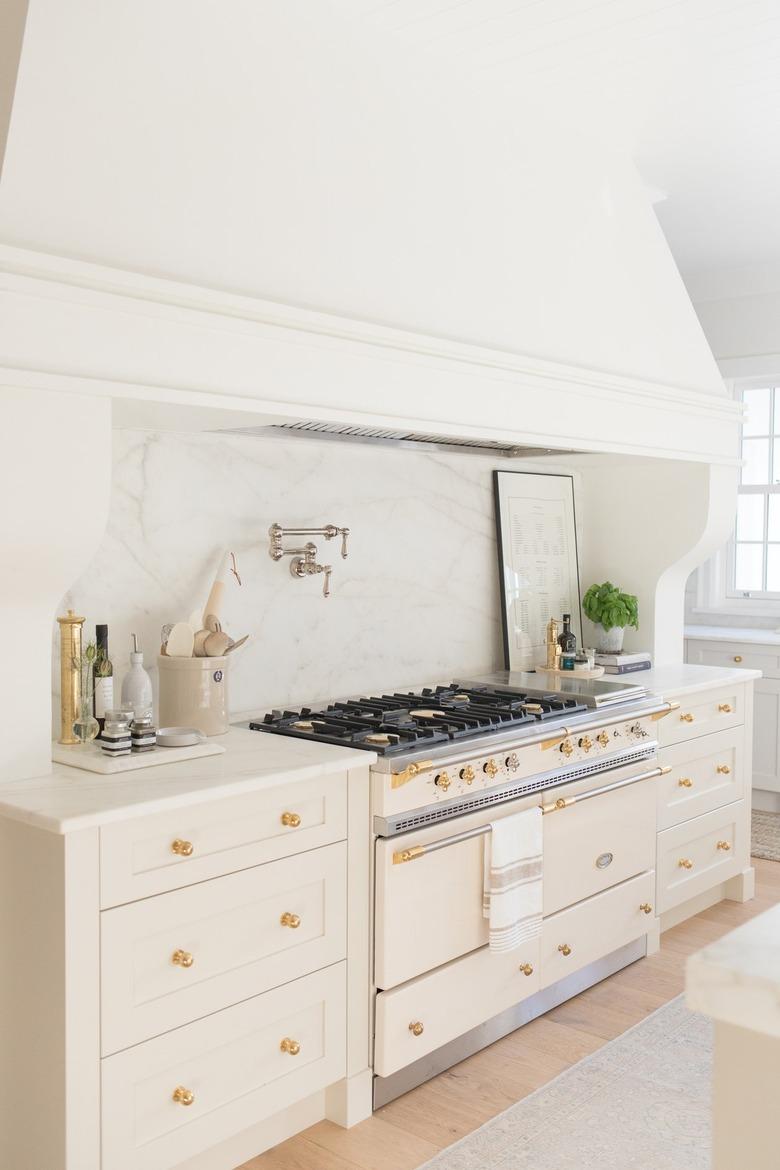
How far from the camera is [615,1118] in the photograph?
8.59 feet

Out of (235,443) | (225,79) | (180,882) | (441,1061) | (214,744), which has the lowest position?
(441,1061)

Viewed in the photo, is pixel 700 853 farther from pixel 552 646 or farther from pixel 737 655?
pixel 737 655

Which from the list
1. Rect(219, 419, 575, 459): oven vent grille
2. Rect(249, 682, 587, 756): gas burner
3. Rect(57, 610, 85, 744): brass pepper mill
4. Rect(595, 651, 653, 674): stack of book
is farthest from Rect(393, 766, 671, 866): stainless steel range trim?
Rect(219, 419, 575, 459): oven vent grille

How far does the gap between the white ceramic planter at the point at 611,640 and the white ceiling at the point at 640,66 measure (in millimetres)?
1725

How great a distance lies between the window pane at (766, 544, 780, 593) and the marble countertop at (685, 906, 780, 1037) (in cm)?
492

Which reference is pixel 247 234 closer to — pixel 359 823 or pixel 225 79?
pixel 225 79

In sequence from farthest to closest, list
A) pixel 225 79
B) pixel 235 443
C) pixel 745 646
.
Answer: pixel 745 646 → pixel 235 443 → pixel 225 79

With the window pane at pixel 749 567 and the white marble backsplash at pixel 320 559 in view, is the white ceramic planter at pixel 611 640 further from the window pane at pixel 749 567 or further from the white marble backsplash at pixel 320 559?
the window pane at pixel 749 567

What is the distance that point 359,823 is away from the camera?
256 cm

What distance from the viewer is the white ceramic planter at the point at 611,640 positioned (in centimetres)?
426

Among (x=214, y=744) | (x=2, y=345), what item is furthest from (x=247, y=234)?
(x=214, y=744)

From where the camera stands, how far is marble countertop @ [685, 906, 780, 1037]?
1094 mm

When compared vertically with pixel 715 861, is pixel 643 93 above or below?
above

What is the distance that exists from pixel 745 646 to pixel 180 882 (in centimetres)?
389
